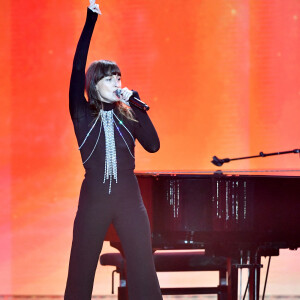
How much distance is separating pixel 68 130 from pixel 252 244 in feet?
6.41

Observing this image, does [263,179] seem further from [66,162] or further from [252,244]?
[66,162]

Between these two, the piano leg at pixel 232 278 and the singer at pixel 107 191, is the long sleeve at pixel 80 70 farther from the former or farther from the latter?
the piano leg at pixel 232 278

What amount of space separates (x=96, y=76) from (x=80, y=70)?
0.29ft

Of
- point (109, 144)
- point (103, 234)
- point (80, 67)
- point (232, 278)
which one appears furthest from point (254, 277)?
point (80, 67)

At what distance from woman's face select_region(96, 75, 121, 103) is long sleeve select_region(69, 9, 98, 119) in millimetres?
79

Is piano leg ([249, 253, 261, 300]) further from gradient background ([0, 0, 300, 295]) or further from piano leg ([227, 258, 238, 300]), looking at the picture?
gradient background ([0, 0, 300, 295])

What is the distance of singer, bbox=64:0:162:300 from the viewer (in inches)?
90.4

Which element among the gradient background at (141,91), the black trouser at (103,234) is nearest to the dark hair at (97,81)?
the black trouser at (103,234)

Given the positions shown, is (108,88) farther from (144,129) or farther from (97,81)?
(144,129)

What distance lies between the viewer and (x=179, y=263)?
3715 mm

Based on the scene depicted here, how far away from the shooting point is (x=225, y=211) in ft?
10.2

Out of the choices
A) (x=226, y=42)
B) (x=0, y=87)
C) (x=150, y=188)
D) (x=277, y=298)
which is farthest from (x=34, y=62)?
(x=277, y=298)

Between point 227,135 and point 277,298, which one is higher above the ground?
point 227,135

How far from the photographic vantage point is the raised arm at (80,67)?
7.71 feet
